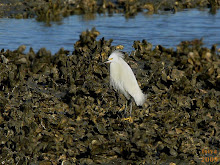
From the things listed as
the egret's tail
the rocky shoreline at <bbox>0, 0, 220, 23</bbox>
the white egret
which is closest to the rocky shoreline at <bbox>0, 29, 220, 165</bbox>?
the egret's tail

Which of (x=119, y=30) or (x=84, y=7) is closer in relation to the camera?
(x=119, y=30)

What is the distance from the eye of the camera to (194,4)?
21141 mm

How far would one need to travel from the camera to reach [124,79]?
7.48m

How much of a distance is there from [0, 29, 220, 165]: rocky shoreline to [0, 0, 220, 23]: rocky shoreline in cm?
716

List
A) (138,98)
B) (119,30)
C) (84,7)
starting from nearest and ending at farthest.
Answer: (138,98) < (119,30) < (84,7)

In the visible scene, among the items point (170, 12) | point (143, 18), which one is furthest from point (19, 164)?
point (170, 12)

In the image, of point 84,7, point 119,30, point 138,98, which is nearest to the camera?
point 138,98

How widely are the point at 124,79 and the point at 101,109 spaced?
2.03 ft

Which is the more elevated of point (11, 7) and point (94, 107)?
point (11, 7)

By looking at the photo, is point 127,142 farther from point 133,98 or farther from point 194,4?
point 194,4

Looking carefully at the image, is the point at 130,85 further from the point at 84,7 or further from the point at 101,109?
the point at 84,7

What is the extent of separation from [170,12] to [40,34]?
705 centimetres

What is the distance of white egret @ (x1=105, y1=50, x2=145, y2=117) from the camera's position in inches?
292

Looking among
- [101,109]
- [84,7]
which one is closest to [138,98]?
[101,109]
